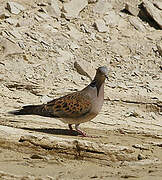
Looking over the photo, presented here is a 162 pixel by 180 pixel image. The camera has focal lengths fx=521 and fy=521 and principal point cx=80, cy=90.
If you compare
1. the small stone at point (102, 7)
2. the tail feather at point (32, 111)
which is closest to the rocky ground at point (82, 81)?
the small stone at point (102, 7)

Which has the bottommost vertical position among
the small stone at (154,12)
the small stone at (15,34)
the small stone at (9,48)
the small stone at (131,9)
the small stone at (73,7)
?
the small stone at (9,48)

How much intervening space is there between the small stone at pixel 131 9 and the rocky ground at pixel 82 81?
3 cm

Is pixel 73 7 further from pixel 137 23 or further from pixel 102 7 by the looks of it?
pixel 137 23

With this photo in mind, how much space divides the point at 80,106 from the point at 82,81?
10.4ft

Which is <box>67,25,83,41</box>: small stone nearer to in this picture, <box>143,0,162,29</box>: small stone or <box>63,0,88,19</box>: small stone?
<box>63,0,88,19</box>: small stone

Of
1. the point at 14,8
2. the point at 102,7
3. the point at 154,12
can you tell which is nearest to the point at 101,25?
the point at 102,7

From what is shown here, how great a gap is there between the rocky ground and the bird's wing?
12.0 inches

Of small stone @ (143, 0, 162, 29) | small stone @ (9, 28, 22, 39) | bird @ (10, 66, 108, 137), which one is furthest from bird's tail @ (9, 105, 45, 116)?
small stone @ (143, 0, 162, 29)

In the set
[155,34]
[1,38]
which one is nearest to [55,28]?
[1,38]

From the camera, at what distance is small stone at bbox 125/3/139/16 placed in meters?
13.0

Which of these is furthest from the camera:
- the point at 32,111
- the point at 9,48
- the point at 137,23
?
the point at 137,23

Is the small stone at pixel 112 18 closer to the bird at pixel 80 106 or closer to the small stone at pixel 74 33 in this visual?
the small stone at pixel 74 33

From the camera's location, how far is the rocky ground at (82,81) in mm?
5676

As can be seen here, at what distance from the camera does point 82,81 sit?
10.6 metres
